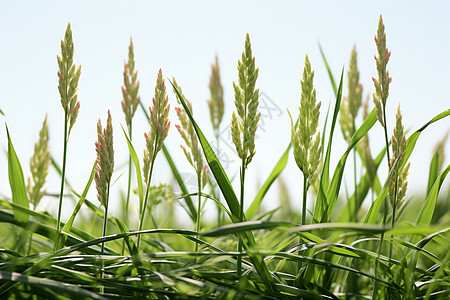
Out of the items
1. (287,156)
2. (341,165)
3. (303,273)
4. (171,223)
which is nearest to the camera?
(303,273)

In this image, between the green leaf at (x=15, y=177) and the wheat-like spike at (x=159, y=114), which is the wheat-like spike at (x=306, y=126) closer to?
the wheat-like spike at (x=159, y=114)

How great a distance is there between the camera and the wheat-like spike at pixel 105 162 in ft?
3.00

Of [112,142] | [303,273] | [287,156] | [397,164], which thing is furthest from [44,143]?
[397,164]

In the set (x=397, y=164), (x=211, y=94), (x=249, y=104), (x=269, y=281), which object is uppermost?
(x=211, y=94)

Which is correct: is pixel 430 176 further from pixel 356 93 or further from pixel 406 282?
pixel 406 282

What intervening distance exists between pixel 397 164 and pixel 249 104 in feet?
1.17

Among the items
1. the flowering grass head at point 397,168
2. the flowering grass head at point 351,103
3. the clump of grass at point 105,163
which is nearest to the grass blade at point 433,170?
the flowering grass head at point 351,103

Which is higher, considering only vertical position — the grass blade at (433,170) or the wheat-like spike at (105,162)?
the grass blade at (433,170)

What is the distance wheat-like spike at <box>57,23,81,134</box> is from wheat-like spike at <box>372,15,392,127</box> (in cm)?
70

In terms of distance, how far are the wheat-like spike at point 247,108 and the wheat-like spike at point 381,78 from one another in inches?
12.3

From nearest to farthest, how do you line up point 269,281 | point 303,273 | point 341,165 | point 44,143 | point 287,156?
point 269,281 < point 303,273 < point 341,165 < point 44,143 < point 287,156

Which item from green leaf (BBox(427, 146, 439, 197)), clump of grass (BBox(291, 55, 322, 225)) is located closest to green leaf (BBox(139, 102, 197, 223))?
clump of grass (BBox(291, 55, 322, 225))

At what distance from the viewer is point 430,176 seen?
1.57 meters

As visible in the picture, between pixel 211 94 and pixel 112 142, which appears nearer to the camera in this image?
pixel 112 142
